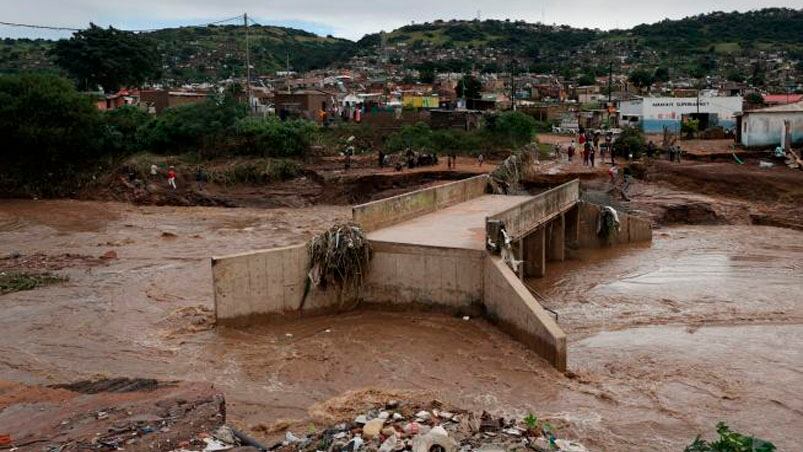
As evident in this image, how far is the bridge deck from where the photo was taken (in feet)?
55.4

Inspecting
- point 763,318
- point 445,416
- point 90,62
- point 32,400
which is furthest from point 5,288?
point 90,62

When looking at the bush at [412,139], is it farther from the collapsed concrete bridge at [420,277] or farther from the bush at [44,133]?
the collapsed concrete bridge at [420,277]

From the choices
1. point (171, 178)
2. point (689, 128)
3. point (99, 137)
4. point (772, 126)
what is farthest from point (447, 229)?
point (689, 128)

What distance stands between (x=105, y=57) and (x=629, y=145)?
4093cm

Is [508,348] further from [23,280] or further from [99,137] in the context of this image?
[99,137]

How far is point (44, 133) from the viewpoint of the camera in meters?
37.2

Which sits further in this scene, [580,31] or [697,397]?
[580,31]

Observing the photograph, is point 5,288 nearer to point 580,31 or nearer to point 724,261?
point 724,261

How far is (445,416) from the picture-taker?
1037 cm

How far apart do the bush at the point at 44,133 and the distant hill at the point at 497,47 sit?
7201 centimetres

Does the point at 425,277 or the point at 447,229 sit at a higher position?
the point at 447,229

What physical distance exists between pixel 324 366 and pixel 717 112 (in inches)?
1866

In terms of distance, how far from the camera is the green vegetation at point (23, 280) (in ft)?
65.3

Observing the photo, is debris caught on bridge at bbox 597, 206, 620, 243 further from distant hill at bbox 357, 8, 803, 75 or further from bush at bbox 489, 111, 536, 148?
distant hill at bbox 357, 8, 803, 75
